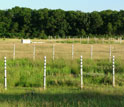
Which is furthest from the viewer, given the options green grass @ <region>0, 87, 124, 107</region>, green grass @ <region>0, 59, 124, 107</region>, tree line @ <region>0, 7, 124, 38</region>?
tree line @ <region>0, 7, 124, 38</region>

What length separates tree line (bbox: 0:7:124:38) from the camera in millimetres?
110625

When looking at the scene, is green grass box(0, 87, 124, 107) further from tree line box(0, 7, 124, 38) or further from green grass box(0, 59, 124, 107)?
tree line box(0, 7, 124, 38)

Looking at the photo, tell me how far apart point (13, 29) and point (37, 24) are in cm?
1001

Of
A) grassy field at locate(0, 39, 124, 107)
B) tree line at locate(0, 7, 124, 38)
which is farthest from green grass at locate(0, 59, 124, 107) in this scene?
tree line at locate(0, 7, 124, 38)

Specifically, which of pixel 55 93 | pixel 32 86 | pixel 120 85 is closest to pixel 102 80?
pixel 120 85

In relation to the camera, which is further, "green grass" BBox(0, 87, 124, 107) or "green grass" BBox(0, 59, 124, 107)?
"green grass" BBox(0, 59, 124, 107)

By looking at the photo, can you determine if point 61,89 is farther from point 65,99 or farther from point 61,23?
point 61,23

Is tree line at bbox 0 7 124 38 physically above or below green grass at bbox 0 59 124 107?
above

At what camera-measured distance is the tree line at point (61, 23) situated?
11062cm

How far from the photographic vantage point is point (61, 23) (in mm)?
115250

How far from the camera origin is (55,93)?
36.7 feet

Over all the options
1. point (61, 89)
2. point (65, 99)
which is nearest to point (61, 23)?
point (61, 89)

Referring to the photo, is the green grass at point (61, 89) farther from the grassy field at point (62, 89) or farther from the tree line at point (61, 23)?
the tree line at point (61, 23)

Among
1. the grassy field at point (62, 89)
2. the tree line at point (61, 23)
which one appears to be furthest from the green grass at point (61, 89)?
the tree line at point (61, 23)
